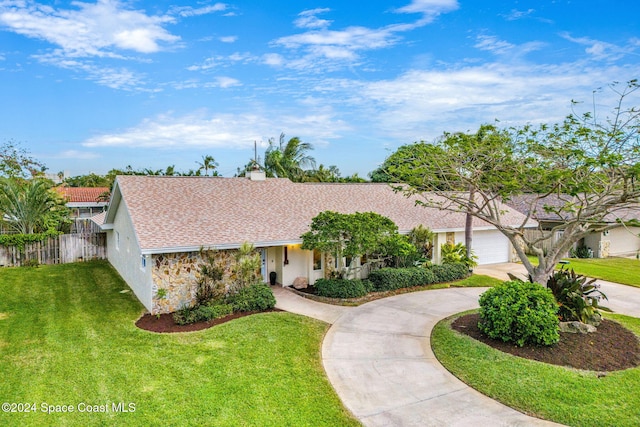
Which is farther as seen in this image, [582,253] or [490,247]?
[582,253]

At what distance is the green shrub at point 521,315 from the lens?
8.87 meters

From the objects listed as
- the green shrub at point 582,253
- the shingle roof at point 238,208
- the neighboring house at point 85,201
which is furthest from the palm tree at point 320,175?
the green shrub at point 582,253

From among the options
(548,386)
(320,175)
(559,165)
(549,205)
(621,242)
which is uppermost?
(320,175)

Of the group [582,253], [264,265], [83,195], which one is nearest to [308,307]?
[264,265]

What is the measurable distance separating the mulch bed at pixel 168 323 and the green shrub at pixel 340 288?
3169 millimetres

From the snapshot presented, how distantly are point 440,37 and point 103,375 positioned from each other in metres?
16.7

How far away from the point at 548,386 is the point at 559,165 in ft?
20.5

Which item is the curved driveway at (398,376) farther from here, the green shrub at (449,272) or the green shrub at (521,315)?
the green shrub at (449,272)

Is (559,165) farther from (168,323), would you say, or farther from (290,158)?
(290,158)

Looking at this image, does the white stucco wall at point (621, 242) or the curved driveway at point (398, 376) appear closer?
the curved driveway at point (398, 376)

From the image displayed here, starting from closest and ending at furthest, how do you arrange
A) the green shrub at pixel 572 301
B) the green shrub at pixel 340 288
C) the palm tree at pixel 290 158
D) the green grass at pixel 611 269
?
the green shrub at pixel 572 301, the green shrub at pixel 340 288, the green grass at pixel 611 269, the palm tree at pixel 290 158

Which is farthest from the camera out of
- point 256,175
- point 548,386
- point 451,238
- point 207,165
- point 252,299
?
point 207,165

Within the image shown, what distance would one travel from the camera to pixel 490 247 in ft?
70.2

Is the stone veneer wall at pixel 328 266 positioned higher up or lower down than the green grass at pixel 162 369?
higher up
